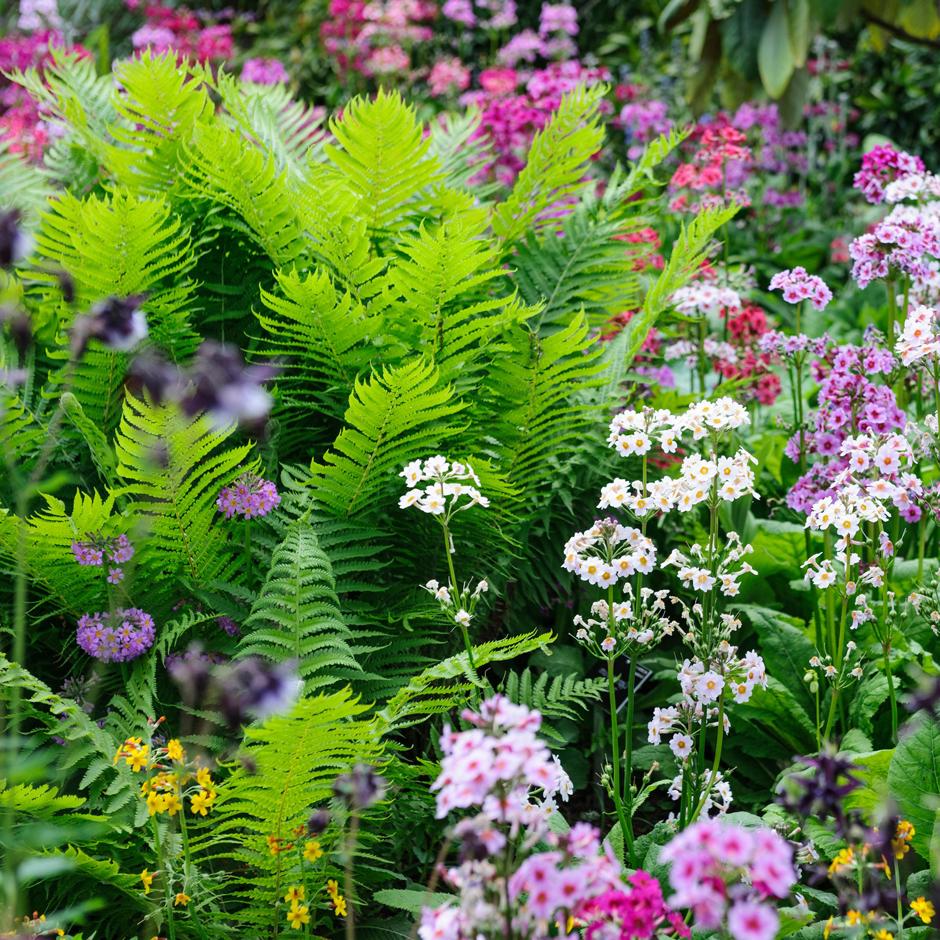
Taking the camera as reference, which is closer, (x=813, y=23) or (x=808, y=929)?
(x=808, y=929)

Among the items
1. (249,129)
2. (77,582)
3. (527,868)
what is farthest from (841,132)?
(527,868)

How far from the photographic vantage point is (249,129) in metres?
2.62

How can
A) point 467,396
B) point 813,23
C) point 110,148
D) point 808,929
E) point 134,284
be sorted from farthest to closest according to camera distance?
1. point 813,23
2. point 110,148
3. point 467,396
4. point 134,284
5. point 808,929

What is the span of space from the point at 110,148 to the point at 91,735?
1441 mm

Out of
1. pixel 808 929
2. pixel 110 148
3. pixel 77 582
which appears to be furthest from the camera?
pixel 110 148

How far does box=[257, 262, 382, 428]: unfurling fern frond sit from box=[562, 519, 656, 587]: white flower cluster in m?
0.60

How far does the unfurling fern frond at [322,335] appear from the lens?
2.04m

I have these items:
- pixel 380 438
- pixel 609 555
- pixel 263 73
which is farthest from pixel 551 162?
pixel 263 73

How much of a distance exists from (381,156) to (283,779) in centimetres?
133

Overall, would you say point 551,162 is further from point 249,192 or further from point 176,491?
point 176,491

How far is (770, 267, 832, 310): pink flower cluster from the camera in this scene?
2.12 meters

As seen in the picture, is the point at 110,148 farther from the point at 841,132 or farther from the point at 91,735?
the point at 841,132

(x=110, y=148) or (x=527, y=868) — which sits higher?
(x=110, y=148)

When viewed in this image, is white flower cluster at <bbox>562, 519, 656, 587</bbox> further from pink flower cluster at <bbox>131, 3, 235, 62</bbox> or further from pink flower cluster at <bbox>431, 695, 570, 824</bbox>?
pink flower cluster at <bbox>131, 3, 235, 62</bbox>
